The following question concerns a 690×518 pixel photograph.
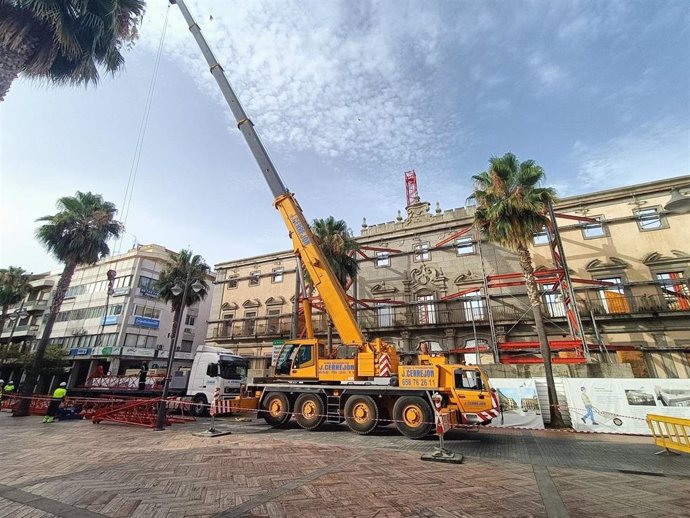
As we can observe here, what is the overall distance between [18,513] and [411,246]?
972 inches

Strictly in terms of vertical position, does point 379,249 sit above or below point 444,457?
above

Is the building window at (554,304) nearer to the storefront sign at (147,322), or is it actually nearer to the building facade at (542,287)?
the building facade at (542,287)

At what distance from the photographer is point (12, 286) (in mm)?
33969

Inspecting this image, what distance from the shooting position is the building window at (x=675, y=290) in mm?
17969

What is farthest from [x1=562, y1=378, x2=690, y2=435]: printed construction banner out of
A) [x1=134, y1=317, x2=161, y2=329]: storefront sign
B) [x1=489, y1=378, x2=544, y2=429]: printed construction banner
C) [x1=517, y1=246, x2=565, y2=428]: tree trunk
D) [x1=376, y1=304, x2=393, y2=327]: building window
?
[x1=134, y1=317, x2=161, y2=329]: storefront sign

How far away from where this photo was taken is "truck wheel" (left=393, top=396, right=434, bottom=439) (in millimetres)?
9492

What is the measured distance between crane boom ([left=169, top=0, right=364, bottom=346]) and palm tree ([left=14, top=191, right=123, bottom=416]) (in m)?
11.7

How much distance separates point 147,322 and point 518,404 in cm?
3528

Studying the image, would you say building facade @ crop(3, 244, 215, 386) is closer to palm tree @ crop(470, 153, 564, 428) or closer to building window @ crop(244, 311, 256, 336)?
building window @ crop(244, 311, 256, 336)

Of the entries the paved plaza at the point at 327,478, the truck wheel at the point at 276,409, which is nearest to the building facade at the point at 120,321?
the truck wheel at the point at 276,409

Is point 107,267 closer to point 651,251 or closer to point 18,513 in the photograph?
point 18,513

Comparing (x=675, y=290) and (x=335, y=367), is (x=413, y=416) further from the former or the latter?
(x=675, y=290)

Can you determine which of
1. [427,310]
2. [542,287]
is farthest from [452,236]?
[542,287]

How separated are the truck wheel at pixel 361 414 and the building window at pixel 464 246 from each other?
16.9m
